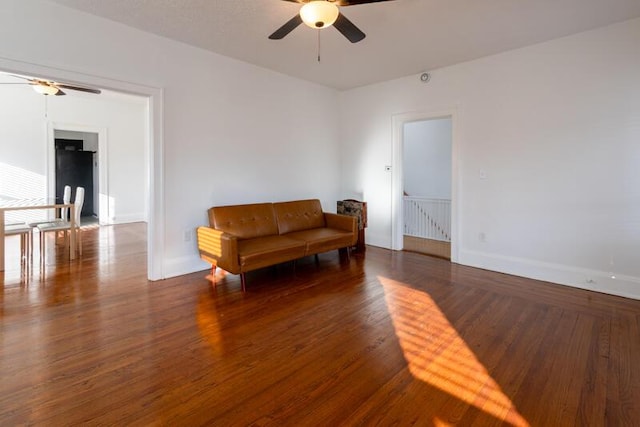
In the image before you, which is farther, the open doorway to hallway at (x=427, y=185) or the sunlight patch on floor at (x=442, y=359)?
the open doorway to hallway at (x=427, y=185)

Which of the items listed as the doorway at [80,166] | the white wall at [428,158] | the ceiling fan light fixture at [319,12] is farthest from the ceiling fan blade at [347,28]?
the doorway at [80,166]

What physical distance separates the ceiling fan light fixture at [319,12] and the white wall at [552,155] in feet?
9.19

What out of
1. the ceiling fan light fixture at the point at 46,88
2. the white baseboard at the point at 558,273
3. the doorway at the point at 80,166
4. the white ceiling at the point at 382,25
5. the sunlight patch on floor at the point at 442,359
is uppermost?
the white ceiling at the point at 382,25

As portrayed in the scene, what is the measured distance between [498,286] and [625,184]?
5.34 ft

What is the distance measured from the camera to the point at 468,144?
459 cm

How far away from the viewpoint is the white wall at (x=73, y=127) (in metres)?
6.48

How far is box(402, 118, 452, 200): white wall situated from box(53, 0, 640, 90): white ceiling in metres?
2.88

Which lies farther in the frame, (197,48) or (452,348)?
(197,48)

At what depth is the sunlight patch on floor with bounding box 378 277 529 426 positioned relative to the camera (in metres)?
1.83

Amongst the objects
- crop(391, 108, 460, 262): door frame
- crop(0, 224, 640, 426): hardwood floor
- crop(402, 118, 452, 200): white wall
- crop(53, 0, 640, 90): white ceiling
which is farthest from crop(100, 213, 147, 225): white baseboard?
crop(402, 118, 452, 200): white wall

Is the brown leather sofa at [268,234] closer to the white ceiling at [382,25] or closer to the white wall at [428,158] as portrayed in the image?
the white ceiling at [382,25]

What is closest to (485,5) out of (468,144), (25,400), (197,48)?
(468,144)

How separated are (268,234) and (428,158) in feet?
15.2

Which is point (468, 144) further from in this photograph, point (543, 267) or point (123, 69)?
point (123, 69)
